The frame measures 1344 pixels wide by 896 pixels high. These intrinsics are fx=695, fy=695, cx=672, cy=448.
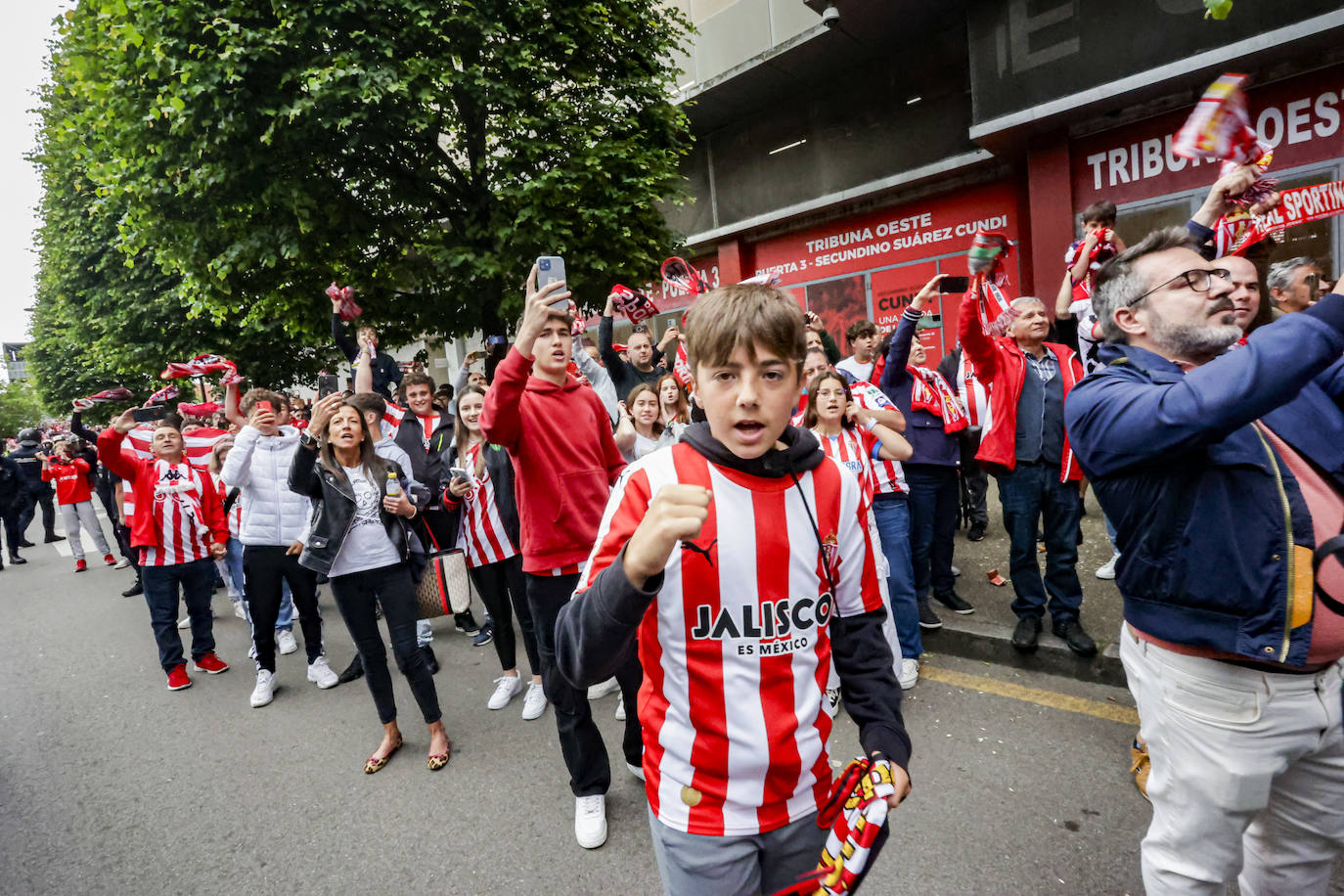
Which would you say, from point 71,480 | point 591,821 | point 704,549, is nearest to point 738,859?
point 704,549

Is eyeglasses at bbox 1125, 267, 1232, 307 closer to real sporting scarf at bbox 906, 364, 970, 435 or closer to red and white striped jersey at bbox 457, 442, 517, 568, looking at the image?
real sporting scarf at bbox 906, 364, 970, 435

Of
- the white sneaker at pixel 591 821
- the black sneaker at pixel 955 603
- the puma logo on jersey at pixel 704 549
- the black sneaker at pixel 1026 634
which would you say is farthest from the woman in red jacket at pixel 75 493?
the puma logo on jersey at pixel 704 549

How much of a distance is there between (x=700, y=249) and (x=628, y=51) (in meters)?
5.66

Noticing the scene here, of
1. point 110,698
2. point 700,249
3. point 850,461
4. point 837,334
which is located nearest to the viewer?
point 850,461

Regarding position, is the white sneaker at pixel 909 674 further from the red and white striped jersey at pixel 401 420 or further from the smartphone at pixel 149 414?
the smartphone at pixel 149 414

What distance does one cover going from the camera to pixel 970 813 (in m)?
2.91

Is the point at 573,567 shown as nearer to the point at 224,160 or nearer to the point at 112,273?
the point at 224,160

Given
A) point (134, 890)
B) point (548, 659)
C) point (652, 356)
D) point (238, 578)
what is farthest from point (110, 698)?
point (652, 356)

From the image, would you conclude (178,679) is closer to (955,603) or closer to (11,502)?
(955,603)

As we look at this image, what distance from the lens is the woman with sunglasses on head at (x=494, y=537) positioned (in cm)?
427

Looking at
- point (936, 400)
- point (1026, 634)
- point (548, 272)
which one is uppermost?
point (548, 272)

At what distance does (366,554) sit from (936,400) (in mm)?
3888

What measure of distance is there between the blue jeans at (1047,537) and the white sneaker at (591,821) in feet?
9.32

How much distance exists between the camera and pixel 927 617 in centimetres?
480
